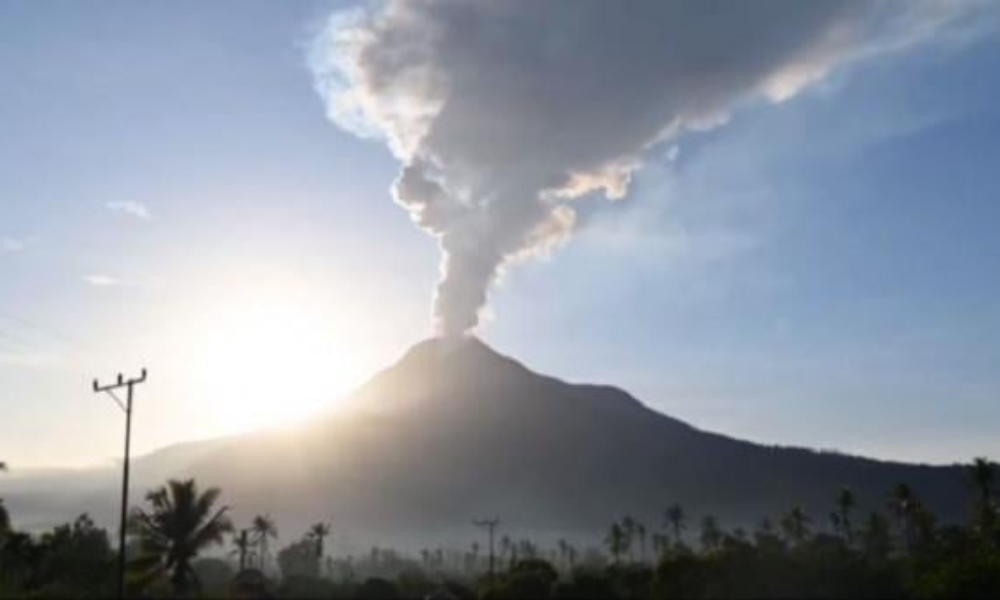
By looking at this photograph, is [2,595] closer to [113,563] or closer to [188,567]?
[188,567]

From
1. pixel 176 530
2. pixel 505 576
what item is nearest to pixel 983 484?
pixel 505 576

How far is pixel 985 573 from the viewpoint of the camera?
60.8 m

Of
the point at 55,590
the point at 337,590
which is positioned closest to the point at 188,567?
the point at 55,590

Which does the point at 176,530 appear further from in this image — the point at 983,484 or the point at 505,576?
Result: the point at 983,484

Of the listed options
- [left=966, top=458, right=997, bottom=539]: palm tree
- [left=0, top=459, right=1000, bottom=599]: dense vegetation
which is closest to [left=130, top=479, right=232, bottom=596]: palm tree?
[left=0, top=459, right=1000, bottom=599]: dense vegetation

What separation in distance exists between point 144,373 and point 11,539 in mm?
29034

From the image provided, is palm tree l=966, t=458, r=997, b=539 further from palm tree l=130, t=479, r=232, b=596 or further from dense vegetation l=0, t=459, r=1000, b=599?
palm tree l=130, t=479, r=232, b=596

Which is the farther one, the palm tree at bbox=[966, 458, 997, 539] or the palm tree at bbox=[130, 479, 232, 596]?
the palm tree at bbox=[966, 458, 997, 539]

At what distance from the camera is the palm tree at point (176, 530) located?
54812 millimetres

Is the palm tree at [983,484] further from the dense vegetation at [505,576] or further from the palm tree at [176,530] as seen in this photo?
the palm tree at [176,530]

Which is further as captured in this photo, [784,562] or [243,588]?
[784,562]

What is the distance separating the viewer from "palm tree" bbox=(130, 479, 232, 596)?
54.8 metres

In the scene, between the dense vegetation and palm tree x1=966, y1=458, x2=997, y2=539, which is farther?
palm tree x1=966, y1=458, x2=997, y2=539

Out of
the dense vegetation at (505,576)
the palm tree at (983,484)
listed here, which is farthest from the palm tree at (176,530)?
the palm tree at (983,484)
